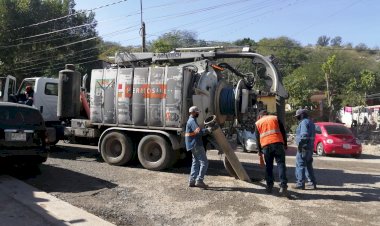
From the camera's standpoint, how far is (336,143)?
17.2 meters

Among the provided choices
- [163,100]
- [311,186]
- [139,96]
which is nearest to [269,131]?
[311,186]

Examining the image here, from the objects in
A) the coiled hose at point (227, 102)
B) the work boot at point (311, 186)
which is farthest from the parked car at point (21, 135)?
the work boot at point (311, 186)

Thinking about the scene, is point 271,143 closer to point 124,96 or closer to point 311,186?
point 311,186

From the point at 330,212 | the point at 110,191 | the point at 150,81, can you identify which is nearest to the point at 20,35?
the point at 150,81

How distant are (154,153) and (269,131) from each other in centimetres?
357

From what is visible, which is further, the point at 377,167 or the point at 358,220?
the point at 377,167

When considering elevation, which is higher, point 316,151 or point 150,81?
point 150,81

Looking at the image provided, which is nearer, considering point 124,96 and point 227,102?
point 227,102

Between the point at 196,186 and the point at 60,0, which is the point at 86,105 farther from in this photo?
the point at 60,0

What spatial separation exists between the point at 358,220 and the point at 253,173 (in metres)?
4.36

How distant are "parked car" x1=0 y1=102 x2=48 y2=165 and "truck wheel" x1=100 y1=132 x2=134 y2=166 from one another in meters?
2.16

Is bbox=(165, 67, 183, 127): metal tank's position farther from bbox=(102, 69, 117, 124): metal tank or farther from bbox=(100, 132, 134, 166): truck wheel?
bbox=(102, 69, 117, 124): metal tank

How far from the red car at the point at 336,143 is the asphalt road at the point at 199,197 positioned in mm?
5833

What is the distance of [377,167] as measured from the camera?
1349 cm
